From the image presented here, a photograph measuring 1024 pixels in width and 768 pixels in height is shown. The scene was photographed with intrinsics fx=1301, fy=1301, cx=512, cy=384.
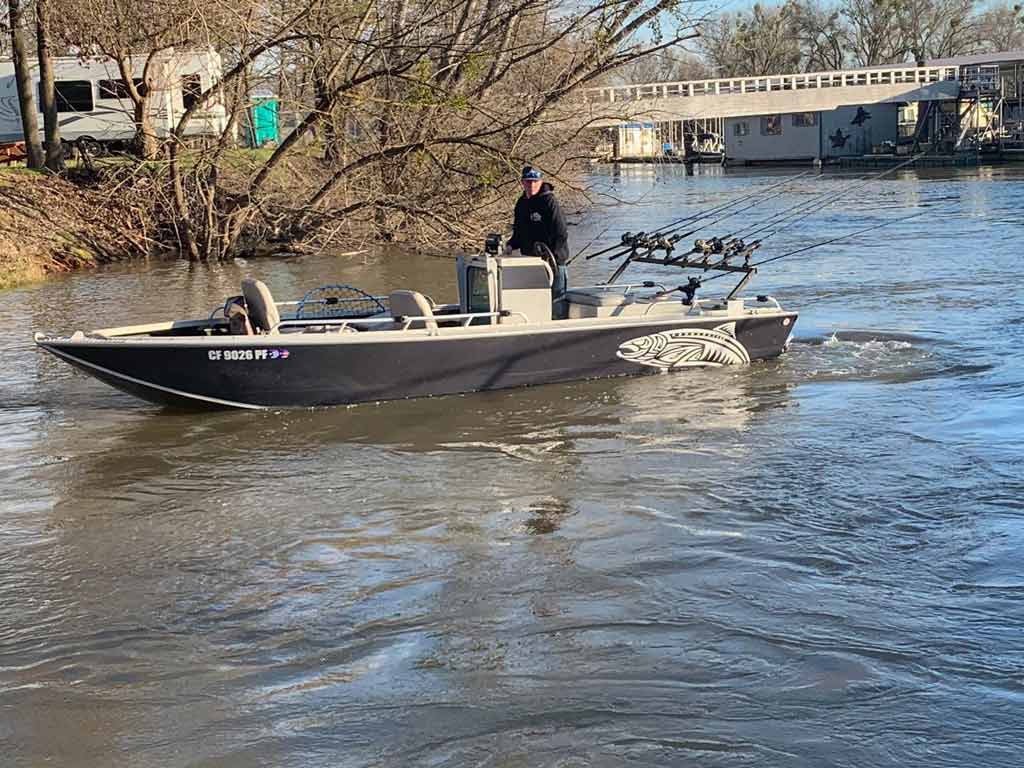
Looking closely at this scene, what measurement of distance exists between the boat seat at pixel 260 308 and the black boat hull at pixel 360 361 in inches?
10.9

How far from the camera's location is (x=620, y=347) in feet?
43.5

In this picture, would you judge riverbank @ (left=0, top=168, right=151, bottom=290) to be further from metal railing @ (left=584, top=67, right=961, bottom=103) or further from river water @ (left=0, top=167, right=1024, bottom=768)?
metal railing @ (left=584, top=67, right=961, bottom=103)

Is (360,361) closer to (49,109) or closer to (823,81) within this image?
(49,109)

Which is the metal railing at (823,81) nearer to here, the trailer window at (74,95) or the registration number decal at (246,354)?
the trailer window at (74,95)

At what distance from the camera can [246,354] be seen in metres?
11.7

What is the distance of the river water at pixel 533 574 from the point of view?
5820 millimetres

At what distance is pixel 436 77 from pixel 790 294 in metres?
7.98

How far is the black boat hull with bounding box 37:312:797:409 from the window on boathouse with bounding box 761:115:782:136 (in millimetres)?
78319

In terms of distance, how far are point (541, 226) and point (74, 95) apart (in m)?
26.1

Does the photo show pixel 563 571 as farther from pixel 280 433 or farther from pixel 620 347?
pixel 620 347

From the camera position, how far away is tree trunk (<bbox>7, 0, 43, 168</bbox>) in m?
30.6

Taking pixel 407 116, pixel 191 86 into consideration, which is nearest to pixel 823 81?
pixel 191 86

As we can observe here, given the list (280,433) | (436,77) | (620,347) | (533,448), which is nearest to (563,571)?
(533,448)

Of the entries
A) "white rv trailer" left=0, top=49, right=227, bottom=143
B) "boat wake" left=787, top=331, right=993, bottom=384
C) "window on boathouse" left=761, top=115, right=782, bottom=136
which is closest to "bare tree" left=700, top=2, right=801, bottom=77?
"window on boathouse" left=761, top=115, right=782, bottom=136
